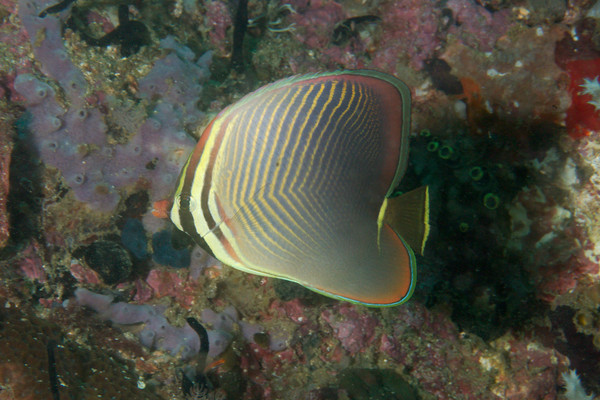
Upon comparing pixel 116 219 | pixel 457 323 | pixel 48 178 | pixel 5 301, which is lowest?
pixel 457 323

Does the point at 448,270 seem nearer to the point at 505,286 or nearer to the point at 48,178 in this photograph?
the point at 505,286

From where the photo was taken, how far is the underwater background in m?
2.44

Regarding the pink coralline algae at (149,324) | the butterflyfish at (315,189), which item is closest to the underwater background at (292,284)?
the pink coralline algae at (149,324)

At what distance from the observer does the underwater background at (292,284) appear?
244 centimetres

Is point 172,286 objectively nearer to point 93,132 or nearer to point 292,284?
point 292,284

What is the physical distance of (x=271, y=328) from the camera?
2.66 m

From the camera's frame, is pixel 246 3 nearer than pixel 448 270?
No

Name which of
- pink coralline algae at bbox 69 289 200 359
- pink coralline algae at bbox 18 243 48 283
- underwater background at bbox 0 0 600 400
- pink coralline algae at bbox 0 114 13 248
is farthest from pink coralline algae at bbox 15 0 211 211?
pink coralline algae at bbox 69 289 200 359

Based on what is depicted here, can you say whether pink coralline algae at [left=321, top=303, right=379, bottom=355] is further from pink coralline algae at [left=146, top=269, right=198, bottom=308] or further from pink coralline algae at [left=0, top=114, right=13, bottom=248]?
pink coralline algae at [left=0, top=114, right=13, bottom=248]

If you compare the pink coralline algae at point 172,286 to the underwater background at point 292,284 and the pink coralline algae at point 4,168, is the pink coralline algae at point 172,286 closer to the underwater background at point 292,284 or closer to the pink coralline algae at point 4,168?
the underwater background at point 292,284

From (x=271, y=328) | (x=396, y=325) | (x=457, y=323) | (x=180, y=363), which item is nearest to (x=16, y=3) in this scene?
(x=180, y=363)

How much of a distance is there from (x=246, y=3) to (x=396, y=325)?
3209 mm

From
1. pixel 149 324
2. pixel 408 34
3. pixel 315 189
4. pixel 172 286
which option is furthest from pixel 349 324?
pixel 408 34

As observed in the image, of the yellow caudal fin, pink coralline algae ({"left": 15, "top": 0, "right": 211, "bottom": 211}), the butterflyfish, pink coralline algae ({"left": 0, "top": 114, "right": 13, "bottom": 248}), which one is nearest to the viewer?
the butterflyfish
